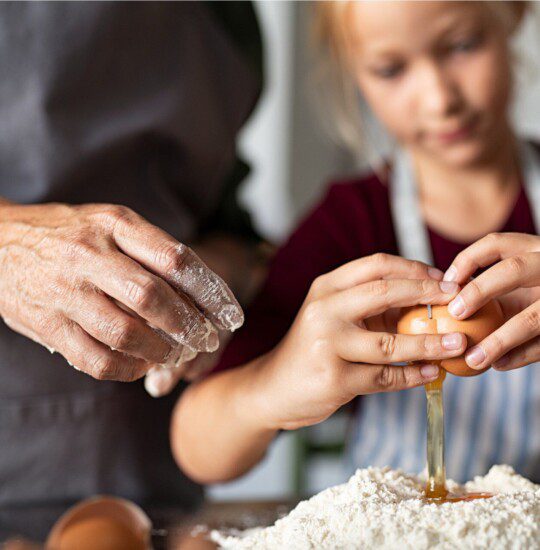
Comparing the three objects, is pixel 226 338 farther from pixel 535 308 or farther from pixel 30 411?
pixel 535 308

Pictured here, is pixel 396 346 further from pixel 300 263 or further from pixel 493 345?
pixel 300 263

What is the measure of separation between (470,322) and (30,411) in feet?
1.52

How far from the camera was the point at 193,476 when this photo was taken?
0.78 metres

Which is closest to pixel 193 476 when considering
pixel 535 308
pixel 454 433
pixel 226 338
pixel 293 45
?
pixel 226 338

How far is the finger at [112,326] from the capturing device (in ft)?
1.56

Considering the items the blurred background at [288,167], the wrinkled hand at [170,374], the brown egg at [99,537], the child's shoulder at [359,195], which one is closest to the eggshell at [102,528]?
the brown egg at [99,537]

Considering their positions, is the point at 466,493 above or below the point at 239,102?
below

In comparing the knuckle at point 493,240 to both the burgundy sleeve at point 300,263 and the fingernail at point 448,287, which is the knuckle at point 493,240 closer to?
the fingernail at point 448,287

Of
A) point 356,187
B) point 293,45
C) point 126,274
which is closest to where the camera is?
point 126,274

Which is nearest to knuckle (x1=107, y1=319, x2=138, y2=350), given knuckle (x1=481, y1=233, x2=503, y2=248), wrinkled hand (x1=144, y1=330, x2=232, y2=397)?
wrinkled hand (x1=144, y1=330, x2=232, y2=397)

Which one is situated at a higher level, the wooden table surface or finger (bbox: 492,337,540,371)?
finger (bbox: 492,337,540,371)

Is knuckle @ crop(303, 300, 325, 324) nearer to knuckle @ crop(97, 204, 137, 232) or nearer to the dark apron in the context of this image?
knuckle @ crop(97, 204, 137, 232)

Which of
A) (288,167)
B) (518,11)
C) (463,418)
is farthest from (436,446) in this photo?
(288,167)

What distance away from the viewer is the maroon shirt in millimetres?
837
